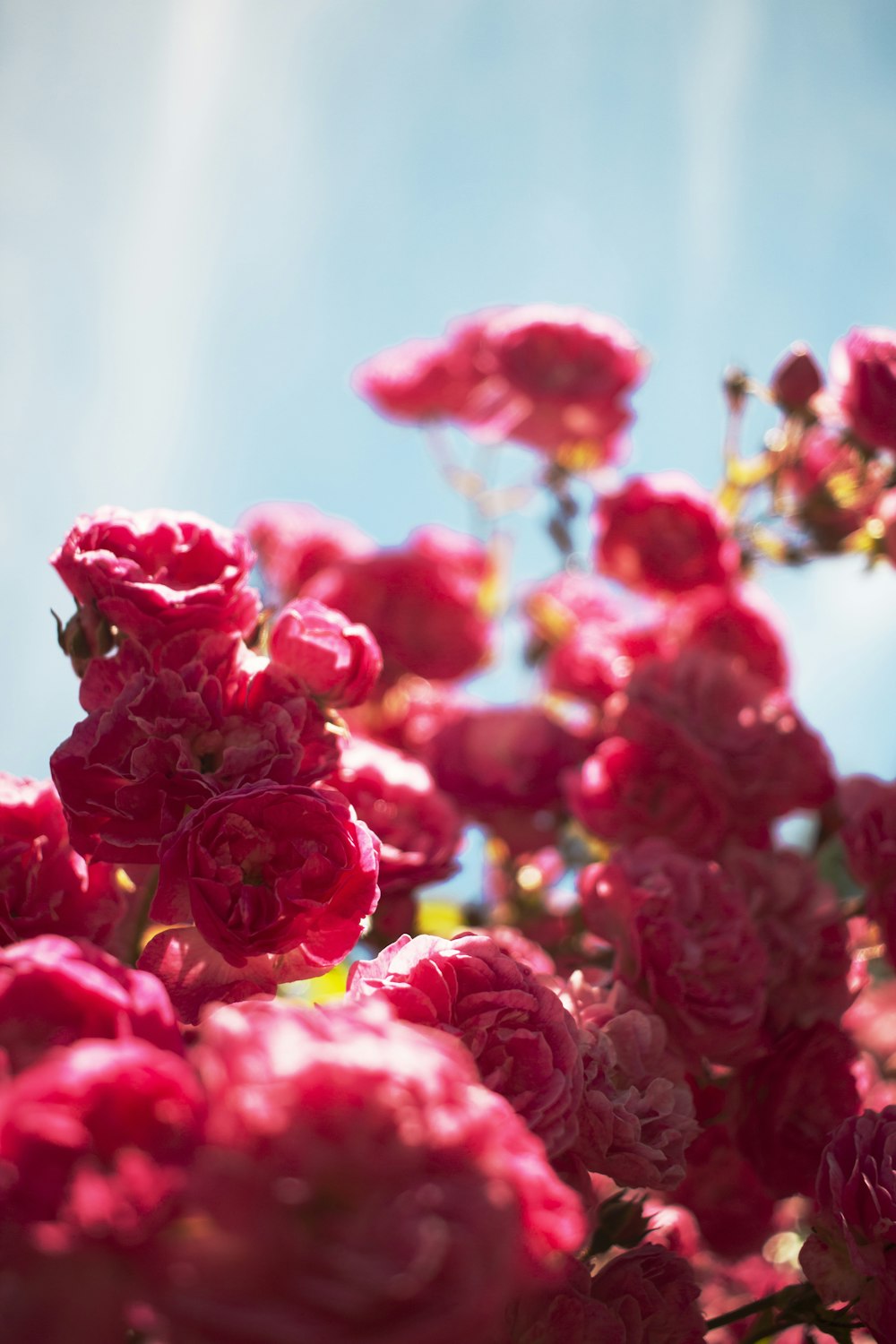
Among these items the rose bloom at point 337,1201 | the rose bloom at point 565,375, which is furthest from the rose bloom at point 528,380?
the rose bloom at point 337,1201

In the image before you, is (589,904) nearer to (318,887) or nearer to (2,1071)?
(318,887)

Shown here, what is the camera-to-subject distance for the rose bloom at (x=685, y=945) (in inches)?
29.5

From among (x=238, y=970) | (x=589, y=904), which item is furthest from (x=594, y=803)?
(x=238, y=970)

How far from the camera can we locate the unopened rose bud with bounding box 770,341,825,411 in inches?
45.5

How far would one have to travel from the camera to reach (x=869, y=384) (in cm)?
106

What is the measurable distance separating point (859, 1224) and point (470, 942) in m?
0.31

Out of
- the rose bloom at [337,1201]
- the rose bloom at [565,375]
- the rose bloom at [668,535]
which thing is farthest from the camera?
the rose bloom at [565,375]

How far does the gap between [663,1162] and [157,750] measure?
36 cm

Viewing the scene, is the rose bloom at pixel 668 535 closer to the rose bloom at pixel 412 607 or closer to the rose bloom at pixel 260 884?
the rose bloom at pixel 412 607

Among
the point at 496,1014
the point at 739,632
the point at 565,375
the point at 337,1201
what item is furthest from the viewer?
the point at 565,375

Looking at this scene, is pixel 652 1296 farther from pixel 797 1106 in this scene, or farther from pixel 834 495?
pixel 834 495

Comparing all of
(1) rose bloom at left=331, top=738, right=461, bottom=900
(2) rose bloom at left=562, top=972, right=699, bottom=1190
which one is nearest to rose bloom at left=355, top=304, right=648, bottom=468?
(1) rose bloom at left=331, top=738, right=461, bottom=900

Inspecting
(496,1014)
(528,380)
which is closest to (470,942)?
(496,1014)

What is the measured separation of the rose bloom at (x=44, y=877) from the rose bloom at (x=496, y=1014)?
189mm
